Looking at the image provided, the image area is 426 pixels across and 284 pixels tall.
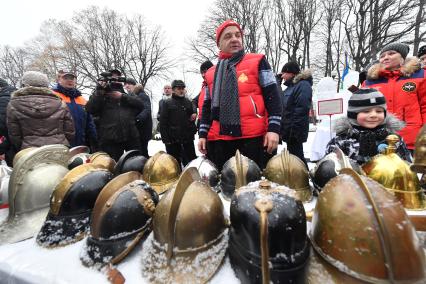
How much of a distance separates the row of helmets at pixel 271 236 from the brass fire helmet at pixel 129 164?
70 cm

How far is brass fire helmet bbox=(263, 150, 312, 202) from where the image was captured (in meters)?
1.50

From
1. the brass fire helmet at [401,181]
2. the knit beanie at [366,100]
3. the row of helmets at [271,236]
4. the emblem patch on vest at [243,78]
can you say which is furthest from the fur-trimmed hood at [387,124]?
the row of helmets at [271,236]

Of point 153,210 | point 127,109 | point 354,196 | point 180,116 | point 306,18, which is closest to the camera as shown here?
point 354,196

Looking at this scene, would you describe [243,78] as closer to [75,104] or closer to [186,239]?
[186,239]

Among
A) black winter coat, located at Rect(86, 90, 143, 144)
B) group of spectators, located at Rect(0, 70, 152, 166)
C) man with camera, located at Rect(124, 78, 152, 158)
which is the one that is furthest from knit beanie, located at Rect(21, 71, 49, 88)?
man with camera, located at Rect(124, 78, 152, 158)

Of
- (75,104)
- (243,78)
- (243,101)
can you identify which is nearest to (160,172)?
(243,101)

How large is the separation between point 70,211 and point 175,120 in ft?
10.3

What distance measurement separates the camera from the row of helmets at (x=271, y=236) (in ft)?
2.36

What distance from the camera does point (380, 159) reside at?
135cm

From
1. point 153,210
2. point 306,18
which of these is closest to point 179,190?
point 153,210

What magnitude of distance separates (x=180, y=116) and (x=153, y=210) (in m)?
3.29

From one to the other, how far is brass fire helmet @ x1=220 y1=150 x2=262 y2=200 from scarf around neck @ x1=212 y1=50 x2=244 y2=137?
0.58 metres

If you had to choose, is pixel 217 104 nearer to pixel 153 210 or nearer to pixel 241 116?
pixel 241 116

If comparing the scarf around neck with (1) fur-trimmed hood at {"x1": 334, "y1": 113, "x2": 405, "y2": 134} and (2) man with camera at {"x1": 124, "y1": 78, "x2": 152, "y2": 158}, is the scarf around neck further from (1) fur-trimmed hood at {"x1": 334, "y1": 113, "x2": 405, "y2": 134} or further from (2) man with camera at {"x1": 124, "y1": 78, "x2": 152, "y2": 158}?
(2) man with camera at {"x1": 124, "y1": 78, "x2": 152, "y2": 158}
